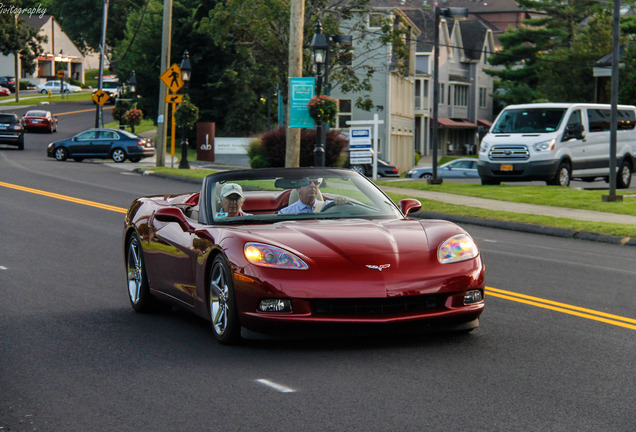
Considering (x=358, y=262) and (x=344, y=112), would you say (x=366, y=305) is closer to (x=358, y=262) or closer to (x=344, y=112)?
(x=358, y=262)

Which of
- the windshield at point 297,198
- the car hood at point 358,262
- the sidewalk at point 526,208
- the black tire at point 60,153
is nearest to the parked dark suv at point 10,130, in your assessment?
the black tire at point 60,153

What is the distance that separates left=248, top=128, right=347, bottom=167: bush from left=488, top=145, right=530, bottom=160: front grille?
1240cm

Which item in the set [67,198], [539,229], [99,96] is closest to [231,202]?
[539,229]

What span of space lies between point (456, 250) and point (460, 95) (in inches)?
3097

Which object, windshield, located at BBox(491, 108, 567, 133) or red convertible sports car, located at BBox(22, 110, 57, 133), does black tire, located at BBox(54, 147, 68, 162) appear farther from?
red convertible sports car, located at BBox(22, 110, 57, 133)

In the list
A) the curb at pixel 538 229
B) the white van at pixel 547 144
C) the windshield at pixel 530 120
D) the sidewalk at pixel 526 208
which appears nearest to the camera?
the curb at pixel 538 229

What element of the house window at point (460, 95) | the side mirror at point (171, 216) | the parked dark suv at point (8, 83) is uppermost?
the parked dark suv at point (8, 83)

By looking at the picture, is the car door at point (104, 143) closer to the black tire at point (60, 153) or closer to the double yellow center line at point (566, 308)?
the black tire at point (60, 153)

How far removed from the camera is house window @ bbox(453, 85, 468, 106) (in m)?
83.8

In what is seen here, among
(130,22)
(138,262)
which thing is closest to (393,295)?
(138,262)

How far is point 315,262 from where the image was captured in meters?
7.30

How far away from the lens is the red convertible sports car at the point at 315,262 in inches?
286

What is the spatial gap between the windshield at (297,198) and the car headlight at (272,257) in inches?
35.5

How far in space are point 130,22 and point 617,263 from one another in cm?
5485
